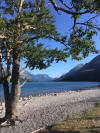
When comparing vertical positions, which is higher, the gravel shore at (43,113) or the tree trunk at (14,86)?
the tree trunk at (14,86)

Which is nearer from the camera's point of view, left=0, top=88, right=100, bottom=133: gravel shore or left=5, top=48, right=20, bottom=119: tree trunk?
left=5, top=48, right=20, bottom=119: tree trunk

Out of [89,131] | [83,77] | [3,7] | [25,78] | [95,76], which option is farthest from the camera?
[83,77]

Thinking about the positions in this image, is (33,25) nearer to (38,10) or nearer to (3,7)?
(38,10)

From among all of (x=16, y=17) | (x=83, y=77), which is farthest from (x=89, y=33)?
(x=83, y=77)

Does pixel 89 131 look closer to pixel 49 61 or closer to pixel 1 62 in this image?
pixel 49 61

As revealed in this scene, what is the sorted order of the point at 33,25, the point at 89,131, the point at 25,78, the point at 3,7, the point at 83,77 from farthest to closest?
the point at 83,77, the point at 25,78, the point at 3,7, the point at 33,25, the point at 89,131

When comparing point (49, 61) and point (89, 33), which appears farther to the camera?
point (49, 61)

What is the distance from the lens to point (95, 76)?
180250 millimetres

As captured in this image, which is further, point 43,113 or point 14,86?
point 43,113

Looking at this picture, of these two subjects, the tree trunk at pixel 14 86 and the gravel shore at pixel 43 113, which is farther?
the gravel shore at pixel 43 113

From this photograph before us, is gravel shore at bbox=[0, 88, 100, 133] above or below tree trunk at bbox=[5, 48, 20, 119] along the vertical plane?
Result: below

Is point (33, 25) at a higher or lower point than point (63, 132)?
higher

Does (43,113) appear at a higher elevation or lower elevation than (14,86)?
lower

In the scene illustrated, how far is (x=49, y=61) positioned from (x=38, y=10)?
2.58 metres
